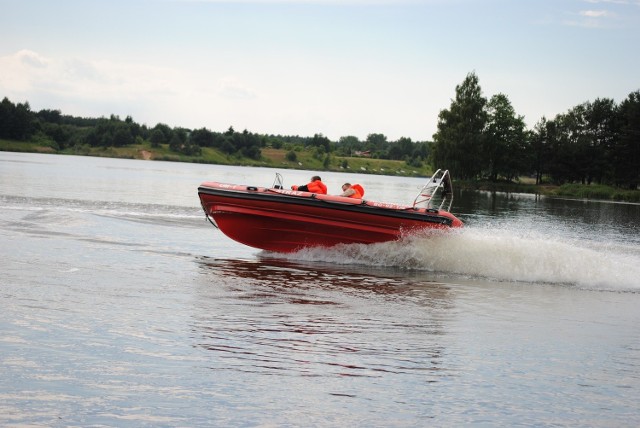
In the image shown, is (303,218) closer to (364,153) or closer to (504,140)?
(504,140)

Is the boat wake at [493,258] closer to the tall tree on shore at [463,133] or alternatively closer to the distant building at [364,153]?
the tall tree on shore at [463,133]

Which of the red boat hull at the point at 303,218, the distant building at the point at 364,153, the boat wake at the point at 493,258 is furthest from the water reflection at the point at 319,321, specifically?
the distant building at the point at 364,153

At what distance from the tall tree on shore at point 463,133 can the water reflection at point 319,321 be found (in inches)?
2670

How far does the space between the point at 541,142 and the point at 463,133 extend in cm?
1662

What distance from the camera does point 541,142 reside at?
3691 inches

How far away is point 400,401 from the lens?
21.7 feet

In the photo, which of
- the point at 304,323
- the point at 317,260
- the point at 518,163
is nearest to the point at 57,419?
the point at 304,323

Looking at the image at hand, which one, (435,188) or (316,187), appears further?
(316,187)

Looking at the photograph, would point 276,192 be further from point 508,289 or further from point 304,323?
point 304,323

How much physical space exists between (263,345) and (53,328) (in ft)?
7.22

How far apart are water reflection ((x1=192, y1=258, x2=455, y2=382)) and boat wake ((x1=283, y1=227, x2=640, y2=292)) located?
1078 mm

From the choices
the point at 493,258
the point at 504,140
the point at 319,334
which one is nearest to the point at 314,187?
the point at 493,258

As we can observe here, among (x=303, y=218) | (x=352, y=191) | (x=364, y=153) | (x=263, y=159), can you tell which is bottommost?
(x=303, y=218)

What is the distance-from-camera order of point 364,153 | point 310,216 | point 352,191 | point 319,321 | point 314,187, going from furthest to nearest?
point 364,153
point 314,187
point 352,191
point 310,216
point 319,321
